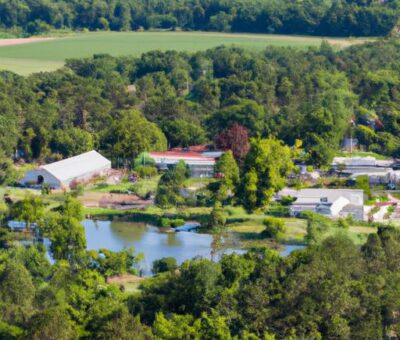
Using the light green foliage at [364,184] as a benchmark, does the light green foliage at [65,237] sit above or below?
above

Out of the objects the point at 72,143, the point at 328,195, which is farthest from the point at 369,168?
the point at 72,143

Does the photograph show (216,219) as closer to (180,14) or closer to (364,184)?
(364,184)

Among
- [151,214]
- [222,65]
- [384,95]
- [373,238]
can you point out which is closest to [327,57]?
[222,65]

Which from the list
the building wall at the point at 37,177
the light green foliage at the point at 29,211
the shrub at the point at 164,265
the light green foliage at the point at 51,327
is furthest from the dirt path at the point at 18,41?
the light green foliage at the point at 51,327

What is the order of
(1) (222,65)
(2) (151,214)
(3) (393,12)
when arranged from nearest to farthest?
(2) (151,214)
(1) (222,65)
(3) (393,12)

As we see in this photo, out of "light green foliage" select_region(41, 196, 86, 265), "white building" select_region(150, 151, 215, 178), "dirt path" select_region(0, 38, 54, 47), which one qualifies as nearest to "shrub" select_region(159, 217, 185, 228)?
"light green foliage" select_region(41, 196, 86, 265)

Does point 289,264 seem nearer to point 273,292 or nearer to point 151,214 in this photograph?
point 273,292

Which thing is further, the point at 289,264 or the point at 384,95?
the point at 384,95

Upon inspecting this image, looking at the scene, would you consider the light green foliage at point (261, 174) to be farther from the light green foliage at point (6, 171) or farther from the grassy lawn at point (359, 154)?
the light green foliage at point (6, 171)
